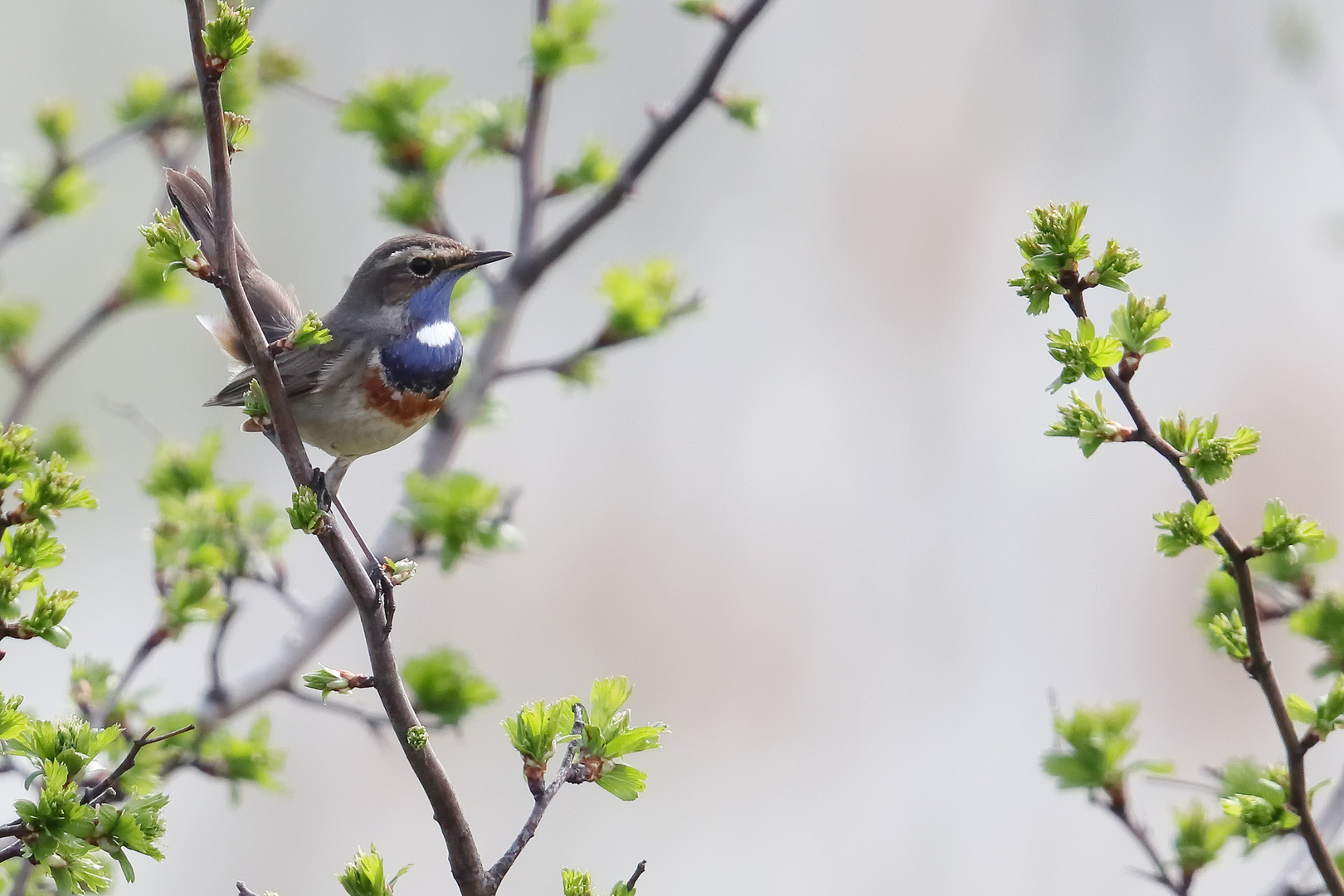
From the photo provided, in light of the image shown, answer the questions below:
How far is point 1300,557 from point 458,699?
1.99 metres

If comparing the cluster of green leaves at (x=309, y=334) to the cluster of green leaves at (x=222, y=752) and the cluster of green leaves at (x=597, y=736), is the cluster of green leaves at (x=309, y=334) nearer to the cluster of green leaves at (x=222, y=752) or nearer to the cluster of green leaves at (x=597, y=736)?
the cluster of green leaves at (x=597, y=736)

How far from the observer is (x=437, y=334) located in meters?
3.33

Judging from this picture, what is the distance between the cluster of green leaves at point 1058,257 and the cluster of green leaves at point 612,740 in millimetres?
847

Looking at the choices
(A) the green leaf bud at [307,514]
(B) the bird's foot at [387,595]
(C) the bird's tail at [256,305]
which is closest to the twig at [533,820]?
(B) the bird's foot at [387,595]

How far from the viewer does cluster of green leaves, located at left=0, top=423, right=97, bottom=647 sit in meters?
1.86

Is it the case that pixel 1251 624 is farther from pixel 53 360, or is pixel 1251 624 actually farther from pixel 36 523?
pixel 53 360

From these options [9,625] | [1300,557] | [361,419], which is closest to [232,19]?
[9,625]

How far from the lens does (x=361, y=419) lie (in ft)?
9.96

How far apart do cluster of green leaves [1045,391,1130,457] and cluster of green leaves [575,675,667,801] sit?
0.76 m

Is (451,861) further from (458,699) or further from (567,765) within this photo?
(458,699)

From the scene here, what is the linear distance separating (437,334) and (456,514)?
0.47 m

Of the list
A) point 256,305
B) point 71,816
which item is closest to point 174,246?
point 71,816

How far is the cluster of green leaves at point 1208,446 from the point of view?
6.33 feet

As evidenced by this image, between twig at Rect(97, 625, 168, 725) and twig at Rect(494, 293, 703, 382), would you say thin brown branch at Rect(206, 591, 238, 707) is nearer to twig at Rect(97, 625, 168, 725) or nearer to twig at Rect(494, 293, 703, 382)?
twig at Rect(97, 625, 168, 725)
